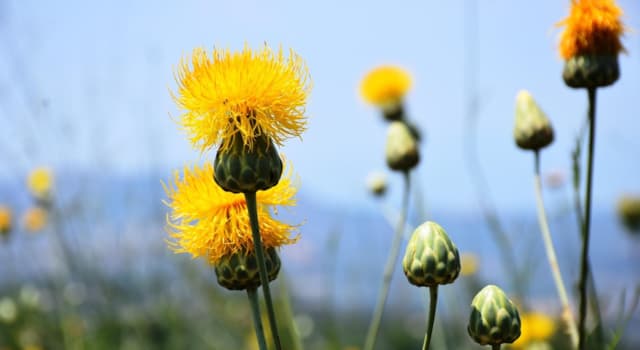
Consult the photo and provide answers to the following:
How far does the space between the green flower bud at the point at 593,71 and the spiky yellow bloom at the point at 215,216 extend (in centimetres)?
115

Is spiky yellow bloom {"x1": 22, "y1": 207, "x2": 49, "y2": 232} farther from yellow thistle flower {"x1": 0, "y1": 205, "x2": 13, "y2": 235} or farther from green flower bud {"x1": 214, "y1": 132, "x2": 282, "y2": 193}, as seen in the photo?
green flower bud {"x1": 214, "y1": 132, "x2": 282, "y2": 193}

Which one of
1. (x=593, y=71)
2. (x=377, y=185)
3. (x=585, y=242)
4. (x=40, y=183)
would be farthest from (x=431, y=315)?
(x=40, y=183)

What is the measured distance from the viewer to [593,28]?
2.16 m

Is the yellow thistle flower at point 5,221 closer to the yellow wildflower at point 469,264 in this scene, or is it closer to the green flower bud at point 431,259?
the yellow wildflower at point 469,264

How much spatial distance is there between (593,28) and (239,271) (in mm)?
1477

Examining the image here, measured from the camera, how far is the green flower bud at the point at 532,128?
2311mm

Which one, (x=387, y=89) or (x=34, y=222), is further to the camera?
(x=34, y=222)

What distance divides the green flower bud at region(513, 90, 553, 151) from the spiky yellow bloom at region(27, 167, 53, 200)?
4597 millimetres

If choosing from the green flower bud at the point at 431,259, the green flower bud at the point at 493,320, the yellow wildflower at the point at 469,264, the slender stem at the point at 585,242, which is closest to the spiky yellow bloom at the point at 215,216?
the green flower bud at the point at 431,259

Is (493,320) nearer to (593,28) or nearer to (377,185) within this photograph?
(593,28)

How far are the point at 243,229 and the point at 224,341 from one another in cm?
564

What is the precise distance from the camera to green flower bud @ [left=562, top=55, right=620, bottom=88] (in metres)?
2.11

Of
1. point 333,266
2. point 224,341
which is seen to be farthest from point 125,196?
point 333,266

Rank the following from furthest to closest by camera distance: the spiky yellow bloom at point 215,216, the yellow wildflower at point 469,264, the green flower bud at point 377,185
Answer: the yellow wildflower at point 469,264 → the green flower bud at point 377,185 → the spiky yellow bloom at point 215,216
